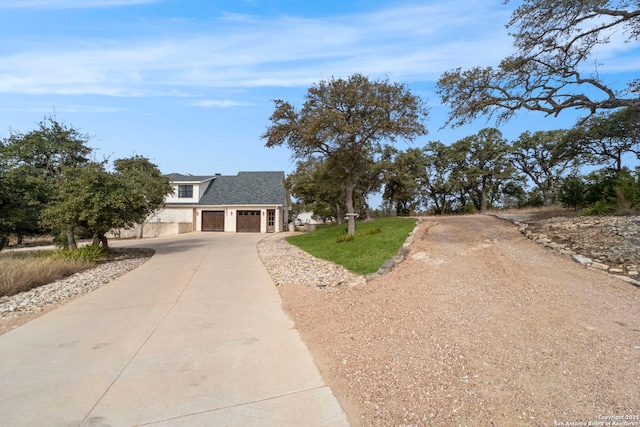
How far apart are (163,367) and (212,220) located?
29650 mm

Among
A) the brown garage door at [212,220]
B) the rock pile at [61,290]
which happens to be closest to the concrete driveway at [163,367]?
the rock pile at [61,290]

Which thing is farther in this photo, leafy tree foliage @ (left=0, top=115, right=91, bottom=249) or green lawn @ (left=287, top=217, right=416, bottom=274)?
leafy tree foliage @ (left=0, top=115, right=91, bottom=249)

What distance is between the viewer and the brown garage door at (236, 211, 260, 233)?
3180 centimetres

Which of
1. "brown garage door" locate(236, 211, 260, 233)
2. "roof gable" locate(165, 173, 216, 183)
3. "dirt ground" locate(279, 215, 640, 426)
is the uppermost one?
"roof gable" locate(165, 173, 216, 183)

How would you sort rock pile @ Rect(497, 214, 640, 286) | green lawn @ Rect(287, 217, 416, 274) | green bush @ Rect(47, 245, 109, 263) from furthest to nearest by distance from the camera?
green bush @ Rect(47, 245, 109, 263)
green lawn @ Rect(287, 217, 416, 274)
rock pile @ Rect(497, 214, 640, 286)

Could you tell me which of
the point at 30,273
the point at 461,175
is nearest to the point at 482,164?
the point at 461,175

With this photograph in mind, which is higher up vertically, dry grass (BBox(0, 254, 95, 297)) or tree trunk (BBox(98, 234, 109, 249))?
tree trunk (BBox(98, 234, 109, 249))

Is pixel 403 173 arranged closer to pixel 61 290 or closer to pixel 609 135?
pixel 609 135

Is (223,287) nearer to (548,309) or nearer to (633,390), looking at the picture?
(548,309)

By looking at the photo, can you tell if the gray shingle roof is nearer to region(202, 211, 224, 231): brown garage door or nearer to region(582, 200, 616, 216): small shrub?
region(202, 211, 224, 231): brown garage door

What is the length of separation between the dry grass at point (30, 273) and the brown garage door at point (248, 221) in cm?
2006

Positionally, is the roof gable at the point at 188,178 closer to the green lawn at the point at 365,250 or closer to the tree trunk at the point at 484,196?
the green lawn at the point at 365,250

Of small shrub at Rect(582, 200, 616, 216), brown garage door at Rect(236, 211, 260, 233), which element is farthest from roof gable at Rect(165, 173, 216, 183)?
small shrub at Rect(582, 200, 616, 216)

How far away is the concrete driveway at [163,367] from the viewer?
124 inches
